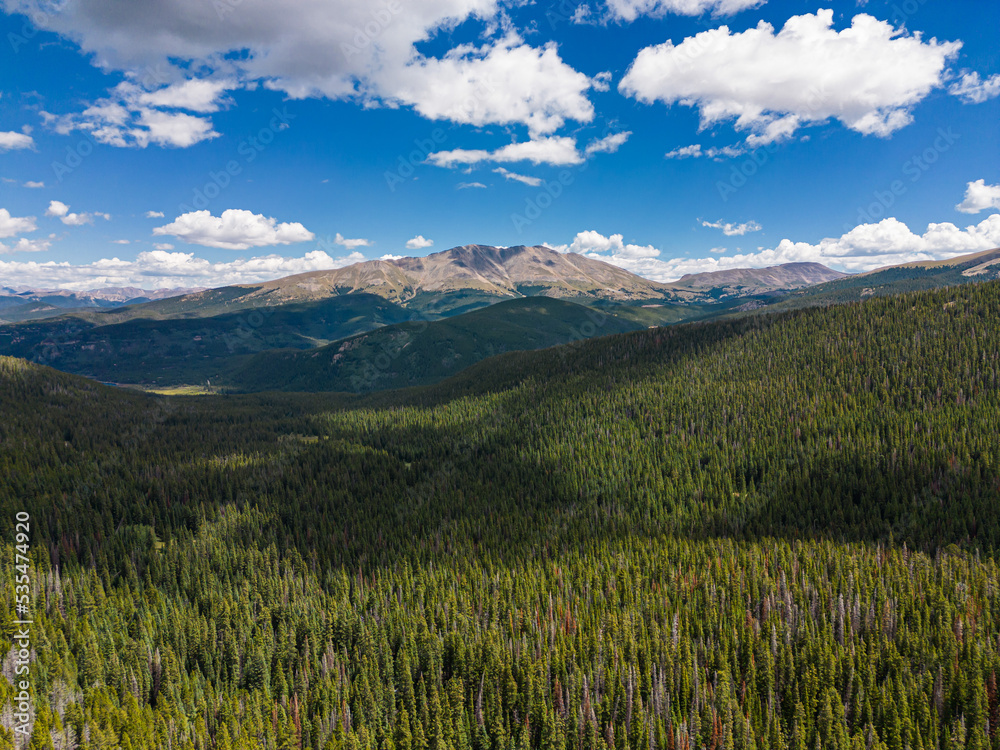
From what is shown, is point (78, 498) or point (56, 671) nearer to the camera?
point (56, 671)

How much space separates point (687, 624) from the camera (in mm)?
12016

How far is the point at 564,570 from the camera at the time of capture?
55.0 feet

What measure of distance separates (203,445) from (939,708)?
162 feet

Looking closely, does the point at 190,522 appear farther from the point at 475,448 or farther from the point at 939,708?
the point at 939,708

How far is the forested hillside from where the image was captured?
8898 mm

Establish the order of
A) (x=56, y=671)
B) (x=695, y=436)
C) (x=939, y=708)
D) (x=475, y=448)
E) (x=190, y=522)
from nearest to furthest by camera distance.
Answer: (x=939, y=708), (x=56, y=671), (x=190, y=522), (x=695, y=436), (x=475, y=448)

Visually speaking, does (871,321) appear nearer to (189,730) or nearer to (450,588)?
(450,588)

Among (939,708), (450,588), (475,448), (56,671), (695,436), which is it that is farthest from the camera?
(475,448)

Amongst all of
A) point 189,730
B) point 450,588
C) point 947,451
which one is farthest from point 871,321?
point 189,730

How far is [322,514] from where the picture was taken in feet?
82.0

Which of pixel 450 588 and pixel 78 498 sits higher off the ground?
pixel 78 498

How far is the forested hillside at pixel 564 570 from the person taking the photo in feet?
29.2

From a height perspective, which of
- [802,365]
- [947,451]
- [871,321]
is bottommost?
[947,451]

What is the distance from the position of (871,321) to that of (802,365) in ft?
36.6
